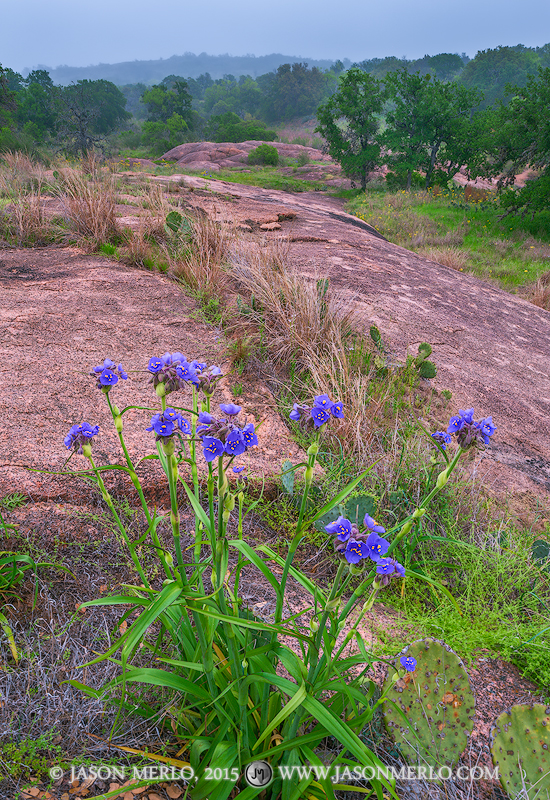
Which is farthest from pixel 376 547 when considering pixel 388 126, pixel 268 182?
pixel 388 126

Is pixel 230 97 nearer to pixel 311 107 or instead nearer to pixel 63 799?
pixel 311 107

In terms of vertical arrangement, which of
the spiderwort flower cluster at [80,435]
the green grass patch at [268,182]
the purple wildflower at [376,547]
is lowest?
the purple wildflower at [376,547]

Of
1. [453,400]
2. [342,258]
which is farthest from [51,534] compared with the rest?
[342,258]

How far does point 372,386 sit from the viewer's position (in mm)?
2971

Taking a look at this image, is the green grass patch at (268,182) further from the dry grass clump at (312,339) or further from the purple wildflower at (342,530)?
the purple wildflower at (342,530)

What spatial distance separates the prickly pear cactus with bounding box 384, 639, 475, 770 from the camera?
1.29 meters

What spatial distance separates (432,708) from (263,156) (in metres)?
25.7

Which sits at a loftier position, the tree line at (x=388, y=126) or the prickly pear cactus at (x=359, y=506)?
the tree line at (x=388, y=126)

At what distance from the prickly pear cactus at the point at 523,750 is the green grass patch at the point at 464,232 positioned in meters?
8.13

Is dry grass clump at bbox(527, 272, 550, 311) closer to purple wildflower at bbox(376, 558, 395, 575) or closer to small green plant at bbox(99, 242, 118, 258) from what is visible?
small green plant at bbox(99, 242, 118, 258)

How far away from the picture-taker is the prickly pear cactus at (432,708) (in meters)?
1.29

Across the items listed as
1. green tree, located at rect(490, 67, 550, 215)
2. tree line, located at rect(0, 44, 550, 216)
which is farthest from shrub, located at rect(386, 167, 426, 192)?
green tree, located at rect(490, 67, 550, 215)

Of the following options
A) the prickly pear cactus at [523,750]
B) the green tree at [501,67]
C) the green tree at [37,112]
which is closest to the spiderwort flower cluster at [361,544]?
the prickly pear cactus at [523,750]

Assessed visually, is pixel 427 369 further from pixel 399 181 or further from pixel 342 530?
pixel 399 181
